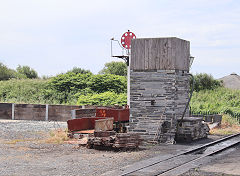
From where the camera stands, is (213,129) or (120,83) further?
(120,83)

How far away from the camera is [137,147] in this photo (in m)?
15.2

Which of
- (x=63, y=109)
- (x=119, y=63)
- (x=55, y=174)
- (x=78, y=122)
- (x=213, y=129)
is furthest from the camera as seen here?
(x=119, y=63)

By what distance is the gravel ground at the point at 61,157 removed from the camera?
10.9m

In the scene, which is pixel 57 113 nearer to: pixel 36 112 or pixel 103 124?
pixel 36 112

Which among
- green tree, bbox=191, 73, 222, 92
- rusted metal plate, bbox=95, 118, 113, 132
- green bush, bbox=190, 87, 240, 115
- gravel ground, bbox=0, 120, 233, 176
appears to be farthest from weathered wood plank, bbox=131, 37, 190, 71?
green tree, bbox=191, 73, 222, 92

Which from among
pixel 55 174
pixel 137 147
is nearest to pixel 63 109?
pixel 137 147

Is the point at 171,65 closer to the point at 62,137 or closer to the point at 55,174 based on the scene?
the point at 62,137

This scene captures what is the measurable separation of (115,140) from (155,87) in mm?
3768

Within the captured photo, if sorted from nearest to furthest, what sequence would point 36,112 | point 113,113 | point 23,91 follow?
point 113,113 < point 36,112 < point 23,91

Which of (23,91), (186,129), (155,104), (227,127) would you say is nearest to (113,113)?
(155,104)

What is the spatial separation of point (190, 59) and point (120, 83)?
2168 cm

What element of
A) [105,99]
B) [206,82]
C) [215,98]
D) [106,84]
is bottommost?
[105,99]

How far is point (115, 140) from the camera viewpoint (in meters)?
14.6

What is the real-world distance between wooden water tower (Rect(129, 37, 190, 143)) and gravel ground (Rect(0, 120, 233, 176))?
3.55 ft
